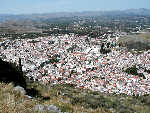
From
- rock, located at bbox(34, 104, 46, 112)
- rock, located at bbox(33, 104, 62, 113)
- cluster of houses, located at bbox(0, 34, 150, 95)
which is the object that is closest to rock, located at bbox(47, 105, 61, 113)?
rock, located at bbox(33, 104, 62, 113)

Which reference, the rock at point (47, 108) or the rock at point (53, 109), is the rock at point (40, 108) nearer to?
the rock at point (47, 108)

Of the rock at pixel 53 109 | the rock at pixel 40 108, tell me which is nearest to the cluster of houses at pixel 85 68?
the rock at pixel 53 109

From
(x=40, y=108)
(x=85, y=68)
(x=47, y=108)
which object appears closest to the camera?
(x=40, y=108)

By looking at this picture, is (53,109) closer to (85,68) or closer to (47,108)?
(47,108)

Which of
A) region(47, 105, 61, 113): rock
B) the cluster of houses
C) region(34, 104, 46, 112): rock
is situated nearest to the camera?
region(34, 104, 46, 112): rock

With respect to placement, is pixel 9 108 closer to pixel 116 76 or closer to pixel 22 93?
pixel 22 93

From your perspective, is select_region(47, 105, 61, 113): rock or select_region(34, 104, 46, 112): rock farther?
select_region(47, 105, 61, 113): rock

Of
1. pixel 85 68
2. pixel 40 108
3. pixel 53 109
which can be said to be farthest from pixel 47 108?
pixel 85 68

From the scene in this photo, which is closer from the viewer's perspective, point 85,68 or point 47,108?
point 47,108

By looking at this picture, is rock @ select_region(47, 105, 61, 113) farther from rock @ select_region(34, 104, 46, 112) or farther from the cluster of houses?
the cluster of houses

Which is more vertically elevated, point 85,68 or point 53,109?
point 53,109

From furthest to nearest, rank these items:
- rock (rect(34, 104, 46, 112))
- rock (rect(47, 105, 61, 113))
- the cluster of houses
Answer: the cluster of houses < rock (rect(47, 105, 61, 113)) < rock (rect(34, 104, 46, 112))
